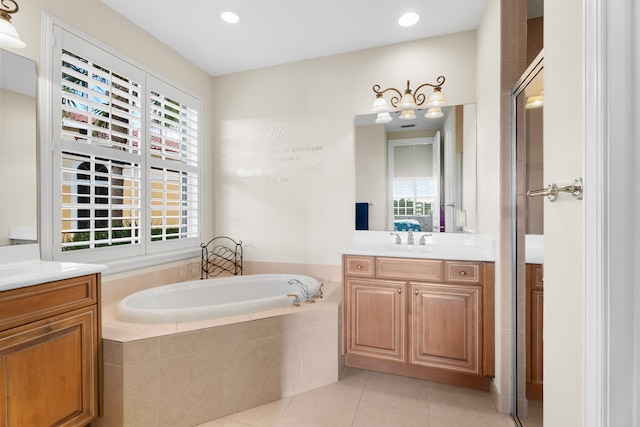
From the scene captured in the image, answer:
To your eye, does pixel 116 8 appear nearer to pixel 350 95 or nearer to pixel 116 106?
pixel 116 106

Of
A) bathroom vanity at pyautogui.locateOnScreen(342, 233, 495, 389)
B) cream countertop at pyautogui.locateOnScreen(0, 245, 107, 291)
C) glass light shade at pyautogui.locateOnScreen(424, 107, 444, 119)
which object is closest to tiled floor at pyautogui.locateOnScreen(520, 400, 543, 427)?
bathroom vanity at pyautogui.locateOnScreen(342, 233, 495, 389)

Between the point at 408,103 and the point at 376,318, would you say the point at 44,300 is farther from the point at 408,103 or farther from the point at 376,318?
the point at 408,103

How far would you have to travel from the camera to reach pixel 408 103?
2.47 m

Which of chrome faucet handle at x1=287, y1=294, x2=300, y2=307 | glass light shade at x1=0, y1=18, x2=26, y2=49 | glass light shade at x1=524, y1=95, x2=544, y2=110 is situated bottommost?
chrome faucet handle at x1=287, y1=294, x2=300, y2=307

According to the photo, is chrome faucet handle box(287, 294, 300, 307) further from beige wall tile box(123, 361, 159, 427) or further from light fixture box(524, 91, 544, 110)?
light fixture box(524, 91, 544, 110)

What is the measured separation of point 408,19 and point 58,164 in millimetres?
2662

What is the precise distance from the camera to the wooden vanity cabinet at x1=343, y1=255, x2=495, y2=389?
1.91m

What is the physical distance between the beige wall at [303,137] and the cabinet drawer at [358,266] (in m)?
0.55

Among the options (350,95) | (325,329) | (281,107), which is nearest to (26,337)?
(325,329)

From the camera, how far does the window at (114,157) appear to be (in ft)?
6.14

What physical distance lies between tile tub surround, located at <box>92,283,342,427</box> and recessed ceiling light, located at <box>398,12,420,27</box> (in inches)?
88.2

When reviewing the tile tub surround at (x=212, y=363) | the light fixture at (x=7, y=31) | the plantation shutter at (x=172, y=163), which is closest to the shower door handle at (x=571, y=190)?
the tile tub surround at (x=212, y=363)
